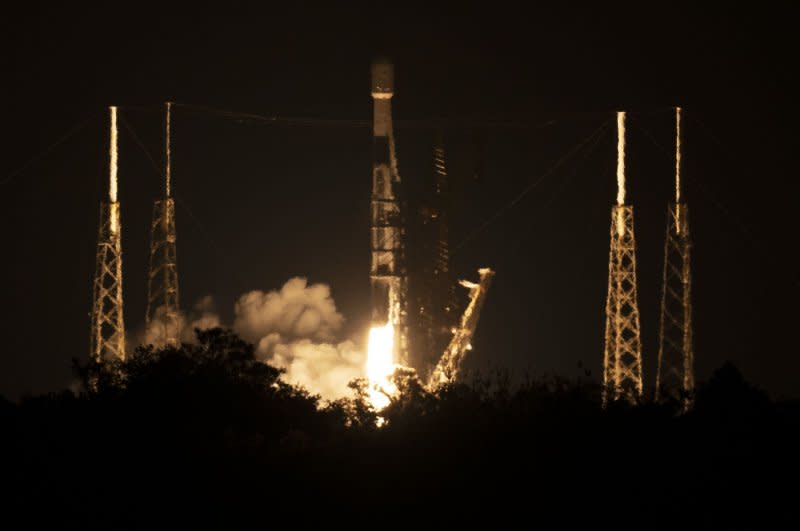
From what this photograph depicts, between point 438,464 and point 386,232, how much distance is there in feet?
178

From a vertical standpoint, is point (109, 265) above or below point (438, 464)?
above

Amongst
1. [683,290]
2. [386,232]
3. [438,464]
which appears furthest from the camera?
[386,232]

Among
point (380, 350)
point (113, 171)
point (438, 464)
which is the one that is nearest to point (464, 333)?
point (380, 350)

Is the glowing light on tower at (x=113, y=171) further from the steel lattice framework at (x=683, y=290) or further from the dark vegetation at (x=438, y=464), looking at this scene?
the dark vegetation at (x=438, y=464)

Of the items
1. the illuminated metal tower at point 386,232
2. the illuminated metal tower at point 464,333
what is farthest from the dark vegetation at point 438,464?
the illuminated metal tower at point 464,333

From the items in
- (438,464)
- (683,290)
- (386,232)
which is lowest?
(438,464)

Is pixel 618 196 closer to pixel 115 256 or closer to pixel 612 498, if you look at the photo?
pixel 115 256

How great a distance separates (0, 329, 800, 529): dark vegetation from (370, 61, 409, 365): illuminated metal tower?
46805mm

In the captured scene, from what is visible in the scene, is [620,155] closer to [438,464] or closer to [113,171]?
[113,171]

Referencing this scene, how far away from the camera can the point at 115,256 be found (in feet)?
281

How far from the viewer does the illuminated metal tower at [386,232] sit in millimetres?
105688

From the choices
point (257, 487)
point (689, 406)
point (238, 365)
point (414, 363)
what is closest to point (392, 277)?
point (414, 363)

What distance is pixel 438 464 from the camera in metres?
51.6

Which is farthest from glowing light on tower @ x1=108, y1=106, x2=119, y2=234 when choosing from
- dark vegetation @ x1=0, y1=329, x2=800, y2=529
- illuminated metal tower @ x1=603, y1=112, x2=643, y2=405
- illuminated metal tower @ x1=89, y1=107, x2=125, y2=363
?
dark vegetation @ x1=0, y1=329, x2=800, y2=529
